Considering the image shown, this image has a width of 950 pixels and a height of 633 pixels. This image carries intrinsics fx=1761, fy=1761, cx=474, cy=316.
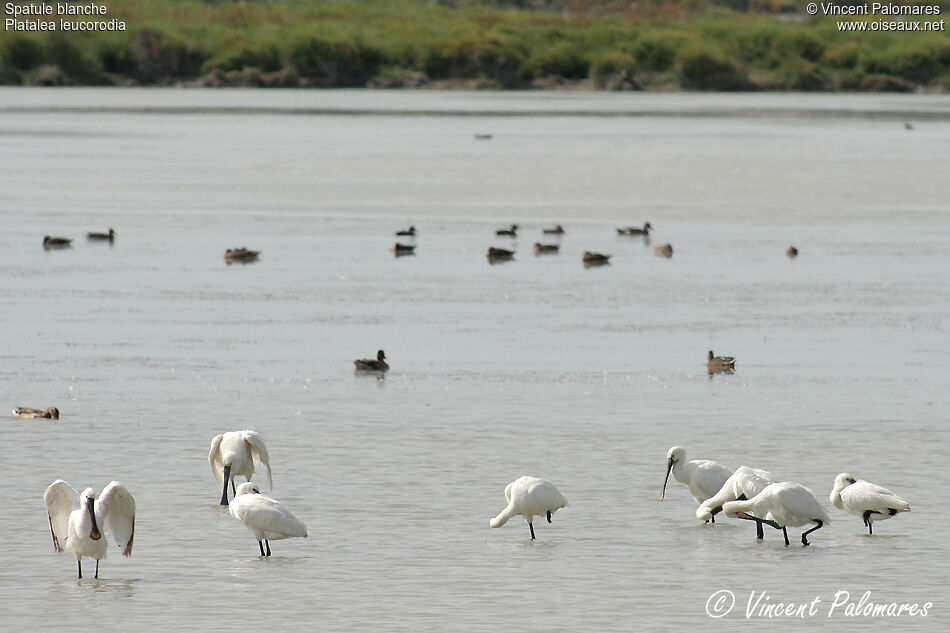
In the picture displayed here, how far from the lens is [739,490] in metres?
13.2

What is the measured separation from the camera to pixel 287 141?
6775cm

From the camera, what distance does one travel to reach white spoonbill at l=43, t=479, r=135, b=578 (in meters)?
11.6

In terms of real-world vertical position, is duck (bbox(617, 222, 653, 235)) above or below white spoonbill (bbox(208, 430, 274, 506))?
below

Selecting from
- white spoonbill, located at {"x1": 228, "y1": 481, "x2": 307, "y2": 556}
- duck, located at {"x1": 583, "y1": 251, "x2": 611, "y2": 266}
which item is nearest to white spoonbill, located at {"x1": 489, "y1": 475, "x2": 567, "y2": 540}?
white spoonbill, located at {"x1": 228, "y1": 481, "x2": 307, "y2": 556}

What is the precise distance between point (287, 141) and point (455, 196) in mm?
22206

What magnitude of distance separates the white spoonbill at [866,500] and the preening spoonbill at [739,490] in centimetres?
58

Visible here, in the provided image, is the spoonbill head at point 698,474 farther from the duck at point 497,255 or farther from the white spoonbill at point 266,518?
the duck at point 497,255

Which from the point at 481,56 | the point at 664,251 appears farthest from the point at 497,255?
the point at 481,56

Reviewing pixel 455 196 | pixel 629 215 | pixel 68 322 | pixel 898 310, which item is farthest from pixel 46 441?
pixel 455 196

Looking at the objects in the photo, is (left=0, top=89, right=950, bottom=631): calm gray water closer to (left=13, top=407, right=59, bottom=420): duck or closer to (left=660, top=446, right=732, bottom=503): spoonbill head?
(left=13, top=407, right=59, bottom=420): duck

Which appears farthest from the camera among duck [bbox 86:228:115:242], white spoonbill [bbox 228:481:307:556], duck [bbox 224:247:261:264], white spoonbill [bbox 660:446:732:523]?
duck [bbox 86:228:115:242]

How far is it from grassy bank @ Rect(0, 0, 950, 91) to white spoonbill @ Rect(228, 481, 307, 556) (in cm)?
10065

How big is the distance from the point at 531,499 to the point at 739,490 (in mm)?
1604

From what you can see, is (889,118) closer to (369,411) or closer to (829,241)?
(829,241)
